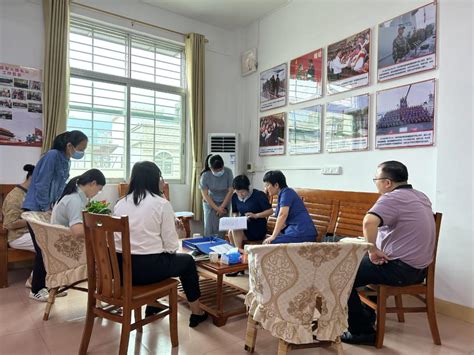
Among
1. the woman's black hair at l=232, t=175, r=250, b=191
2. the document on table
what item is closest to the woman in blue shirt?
the document on table

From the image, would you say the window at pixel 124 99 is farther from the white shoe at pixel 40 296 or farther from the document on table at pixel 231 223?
the document on table at pixel 231 223

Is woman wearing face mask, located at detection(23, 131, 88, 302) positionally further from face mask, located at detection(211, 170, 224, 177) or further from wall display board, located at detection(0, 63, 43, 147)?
face mask, located at detection(211, 170, 224, 177)

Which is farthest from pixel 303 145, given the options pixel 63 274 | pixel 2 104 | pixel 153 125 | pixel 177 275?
pixel 2 104

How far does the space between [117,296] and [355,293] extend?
152 cm

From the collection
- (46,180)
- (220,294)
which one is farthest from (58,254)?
(220,294)

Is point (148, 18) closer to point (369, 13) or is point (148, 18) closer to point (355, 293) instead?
point (369, 13)

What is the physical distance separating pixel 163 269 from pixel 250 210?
5.25 feet

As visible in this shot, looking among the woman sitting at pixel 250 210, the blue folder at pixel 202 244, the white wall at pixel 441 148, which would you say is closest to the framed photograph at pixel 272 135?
the white wall at pixel 441 148

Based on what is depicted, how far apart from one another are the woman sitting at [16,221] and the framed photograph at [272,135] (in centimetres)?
295

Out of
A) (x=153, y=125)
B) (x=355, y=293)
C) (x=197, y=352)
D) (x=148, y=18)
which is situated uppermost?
(x=148, y=18)

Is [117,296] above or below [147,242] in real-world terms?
below

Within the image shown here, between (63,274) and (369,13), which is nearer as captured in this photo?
(63,274)

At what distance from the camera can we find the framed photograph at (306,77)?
3.98 metres

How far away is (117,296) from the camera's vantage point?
1.84 m
